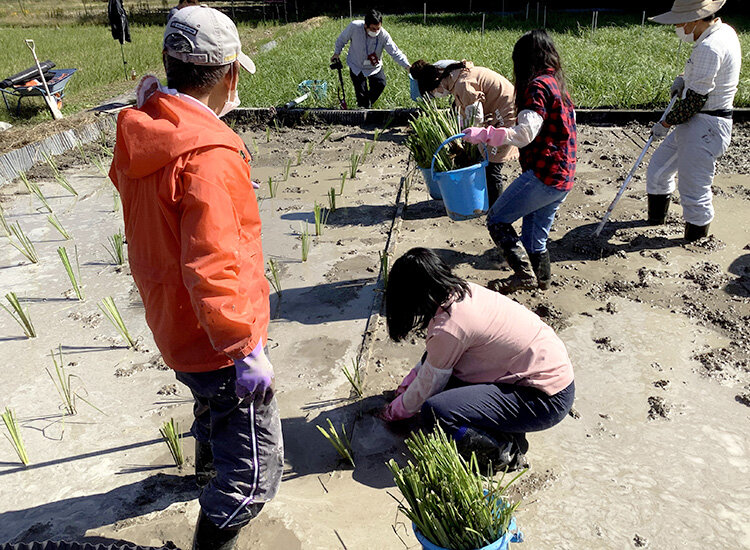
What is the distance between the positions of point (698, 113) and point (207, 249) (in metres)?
3.69

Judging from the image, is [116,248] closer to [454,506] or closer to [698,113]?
[454,506]

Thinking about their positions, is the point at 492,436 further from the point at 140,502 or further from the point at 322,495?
the point at 140,502

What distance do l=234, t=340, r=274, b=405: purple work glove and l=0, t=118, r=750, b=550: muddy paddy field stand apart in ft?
2.54

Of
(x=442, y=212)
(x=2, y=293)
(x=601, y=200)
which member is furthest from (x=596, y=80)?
(x=2, y=293)

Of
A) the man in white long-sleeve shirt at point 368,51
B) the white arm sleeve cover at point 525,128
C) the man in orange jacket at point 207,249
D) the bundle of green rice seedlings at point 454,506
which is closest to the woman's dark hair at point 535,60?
the white arm sleeve cover at point 525,128

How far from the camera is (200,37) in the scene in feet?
5.82

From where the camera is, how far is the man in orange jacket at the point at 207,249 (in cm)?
171

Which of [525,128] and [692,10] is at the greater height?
[692,10]

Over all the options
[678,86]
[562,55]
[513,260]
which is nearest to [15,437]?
[513,260]

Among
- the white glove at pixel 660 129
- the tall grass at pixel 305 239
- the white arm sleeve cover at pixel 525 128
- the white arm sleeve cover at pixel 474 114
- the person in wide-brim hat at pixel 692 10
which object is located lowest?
the tall grass at pixel 305 239

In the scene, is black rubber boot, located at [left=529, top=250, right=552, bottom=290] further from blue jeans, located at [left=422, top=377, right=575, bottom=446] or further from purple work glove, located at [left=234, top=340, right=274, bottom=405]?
purple work glove, located at [left=234, top=340, right=274, bottom=405]

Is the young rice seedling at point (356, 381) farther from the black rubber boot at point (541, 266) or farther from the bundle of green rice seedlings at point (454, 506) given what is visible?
the black rubber boot at point (541, 266)

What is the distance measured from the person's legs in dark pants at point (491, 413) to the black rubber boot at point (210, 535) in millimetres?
857

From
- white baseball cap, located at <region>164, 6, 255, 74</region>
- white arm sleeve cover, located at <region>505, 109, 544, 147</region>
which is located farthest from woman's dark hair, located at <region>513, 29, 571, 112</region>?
white baseball cap, located at <region>164, 6, 255, 74</region>
